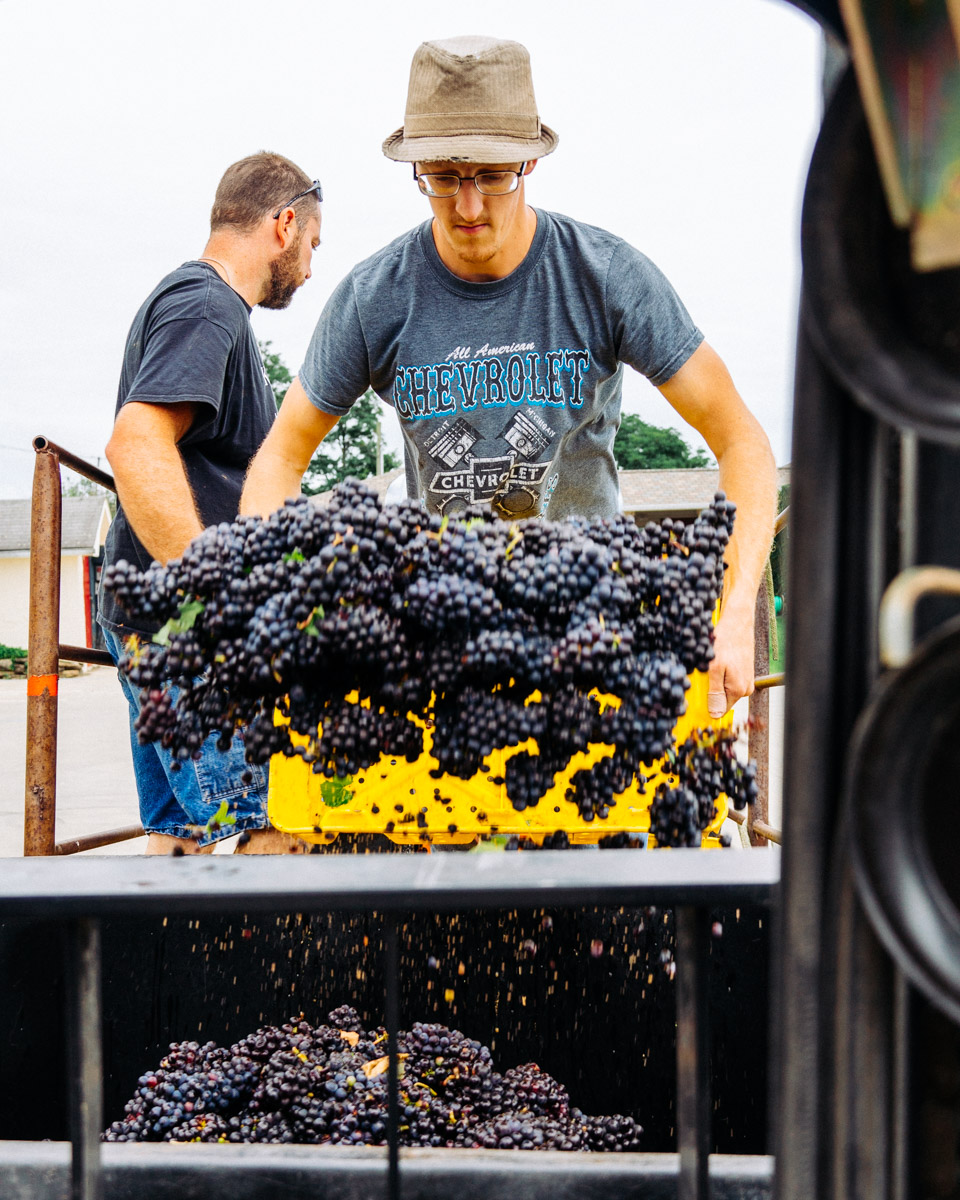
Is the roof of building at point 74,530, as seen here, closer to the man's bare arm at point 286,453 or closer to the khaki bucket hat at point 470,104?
the man's bare arm at point 286,453

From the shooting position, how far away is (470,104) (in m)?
1.63

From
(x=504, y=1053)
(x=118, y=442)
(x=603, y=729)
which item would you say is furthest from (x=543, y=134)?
(x=504, y=1053)

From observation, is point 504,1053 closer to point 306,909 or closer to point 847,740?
point 306,909

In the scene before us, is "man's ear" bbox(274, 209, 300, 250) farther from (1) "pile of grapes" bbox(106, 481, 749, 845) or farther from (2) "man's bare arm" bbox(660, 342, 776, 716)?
(1) "pile of grapes" bbox(106, 481, 749, 845)

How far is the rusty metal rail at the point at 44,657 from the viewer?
6.09ft

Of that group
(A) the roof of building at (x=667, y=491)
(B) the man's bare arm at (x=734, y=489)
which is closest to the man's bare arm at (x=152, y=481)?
(B) the man's bare arm at (x=734, y=489)

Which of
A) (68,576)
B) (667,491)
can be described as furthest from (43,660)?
(68,576)

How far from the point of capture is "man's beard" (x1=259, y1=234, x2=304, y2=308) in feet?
8.16

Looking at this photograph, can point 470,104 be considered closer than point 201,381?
Yes

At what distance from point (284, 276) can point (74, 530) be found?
32.0m

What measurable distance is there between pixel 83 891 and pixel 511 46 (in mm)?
1634

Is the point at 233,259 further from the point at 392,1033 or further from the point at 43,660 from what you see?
the point at 392,1033

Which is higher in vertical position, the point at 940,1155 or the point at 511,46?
the point at 511,46

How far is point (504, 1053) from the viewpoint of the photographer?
1.64 m
